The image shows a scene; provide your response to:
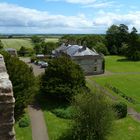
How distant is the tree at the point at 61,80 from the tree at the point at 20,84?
466 centimetres

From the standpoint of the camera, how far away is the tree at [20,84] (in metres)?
37.3

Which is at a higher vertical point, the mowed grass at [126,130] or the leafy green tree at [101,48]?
the leafy green tree at [101,48]

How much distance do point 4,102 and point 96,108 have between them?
79.2 ft

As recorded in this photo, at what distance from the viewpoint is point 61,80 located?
4484 centimetres

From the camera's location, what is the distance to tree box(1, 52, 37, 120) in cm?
3734

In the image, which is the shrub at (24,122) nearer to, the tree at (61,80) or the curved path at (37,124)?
the curved path at (37,124)

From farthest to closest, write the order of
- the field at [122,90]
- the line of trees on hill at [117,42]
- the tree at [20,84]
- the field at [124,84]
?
1. the line of trees on hill at [117,42]
2. the tree at [20,84]
3. the field at [124,84]
4. the field at [122,90]

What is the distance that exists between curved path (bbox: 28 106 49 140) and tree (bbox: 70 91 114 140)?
3873 millimetres

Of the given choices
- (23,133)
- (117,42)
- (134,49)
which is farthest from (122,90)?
(117,42)

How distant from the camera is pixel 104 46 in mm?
114688

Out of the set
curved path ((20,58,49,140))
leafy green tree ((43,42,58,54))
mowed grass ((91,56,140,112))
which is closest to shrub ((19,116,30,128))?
curved path ((20,58,49,140))

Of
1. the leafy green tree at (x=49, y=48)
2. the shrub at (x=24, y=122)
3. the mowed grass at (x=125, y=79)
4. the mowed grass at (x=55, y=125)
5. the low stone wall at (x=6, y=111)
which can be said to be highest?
the low stone wall at (x=6, y=111)

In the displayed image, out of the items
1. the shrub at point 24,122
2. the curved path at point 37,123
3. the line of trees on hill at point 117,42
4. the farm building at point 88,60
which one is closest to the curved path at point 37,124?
the curved path at point 37,123

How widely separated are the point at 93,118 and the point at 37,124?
8368mm
